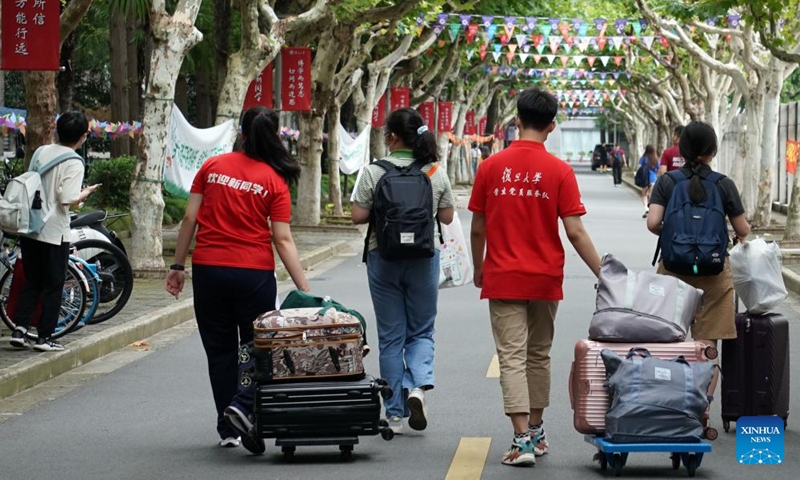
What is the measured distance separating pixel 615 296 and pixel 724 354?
1443 millimetres

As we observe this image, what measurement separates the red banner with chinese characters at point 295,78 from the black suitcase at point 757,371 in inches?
699

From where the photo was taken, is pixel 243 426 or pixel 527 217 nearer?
pixel 527 217

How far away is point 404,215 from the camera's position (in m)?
7.58

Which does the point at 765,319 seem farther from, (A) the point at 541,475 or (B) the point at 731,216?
(A) the point at 541,475

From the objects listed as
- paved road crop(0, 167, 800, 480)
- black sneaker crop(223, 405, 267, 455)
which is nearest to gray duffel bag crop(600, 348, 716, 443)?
paved road crop(0, 167, 800, 480)

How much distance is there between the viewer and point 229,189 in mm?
7195

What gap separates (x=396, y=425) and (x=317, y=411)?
3.39 feet

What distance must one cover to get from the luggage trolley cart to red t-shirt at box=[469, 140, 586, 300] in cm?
77

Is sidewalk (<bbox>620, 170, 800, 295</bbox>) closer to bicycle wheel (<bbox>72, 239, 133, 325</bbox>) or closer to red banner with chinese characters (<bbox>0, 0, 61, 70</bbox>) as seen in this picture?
A: bicycle wheel (<bbox>72, 239, 133, 325</bbox>)

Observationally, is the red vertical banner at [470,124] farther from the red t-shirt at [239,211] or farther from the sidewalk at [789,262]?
the red t-shirt at [239,211]

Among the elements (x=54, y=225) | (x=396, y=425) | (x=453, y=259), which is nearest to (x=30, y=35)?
(x=54, y=225)

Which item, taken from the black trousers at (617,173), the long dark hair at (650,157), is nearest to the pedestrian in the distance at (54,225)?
the long dark hair at (650,157)

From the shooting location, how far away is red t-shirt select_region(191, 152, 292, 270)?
7176 mm

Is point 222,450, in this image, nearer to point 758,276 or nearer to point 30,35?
point 758,276
